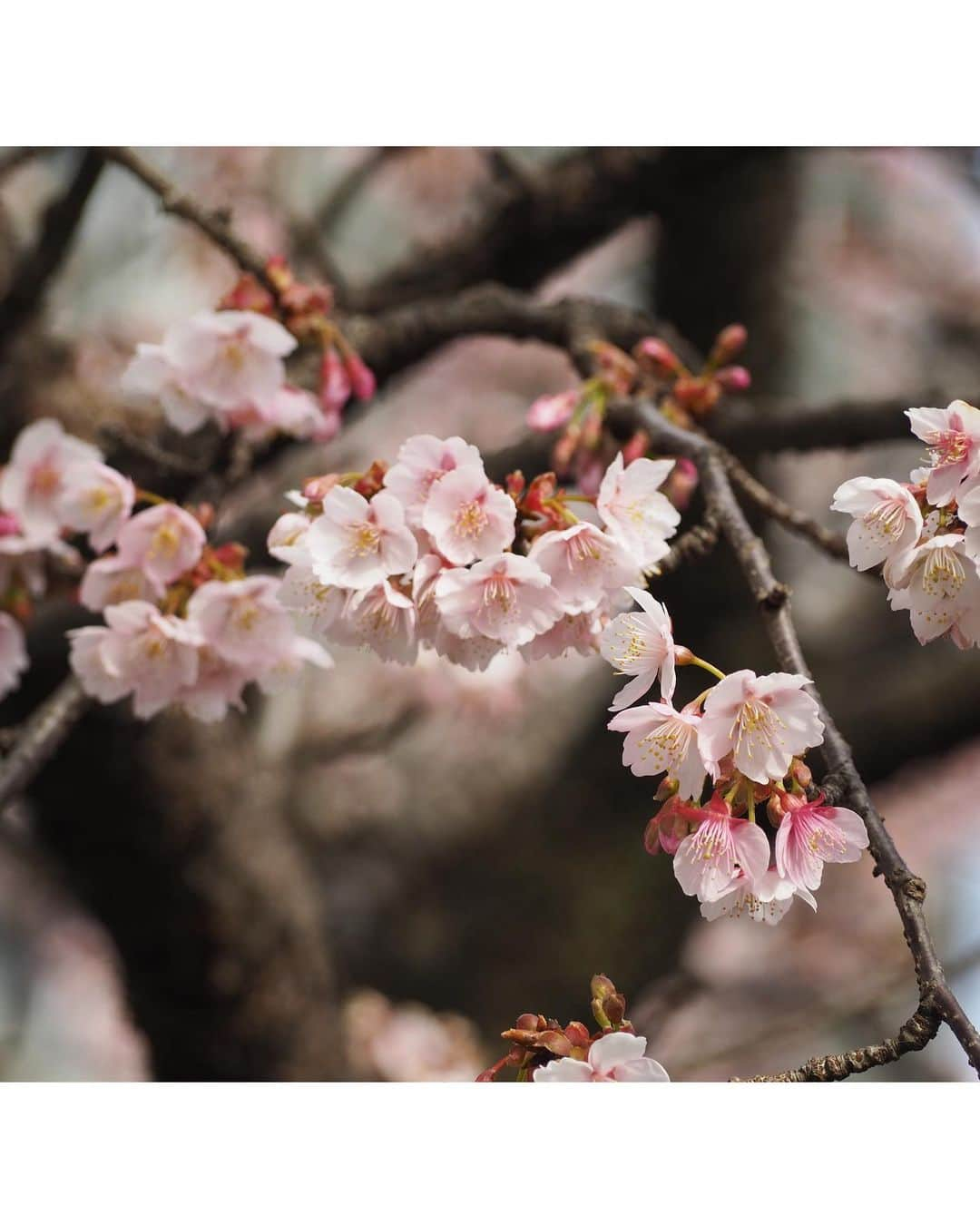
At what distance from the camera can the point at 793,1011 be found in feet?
4.41

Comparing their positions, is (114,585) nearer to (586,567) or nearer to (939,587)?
(586,567)

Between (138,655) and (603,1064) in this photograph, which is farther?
(138,655)

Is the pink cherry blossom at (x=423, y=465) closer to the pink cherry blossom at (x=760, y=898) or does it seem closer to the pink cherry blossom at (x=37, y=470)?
the pink cherry blossom at (x=760, y=898)

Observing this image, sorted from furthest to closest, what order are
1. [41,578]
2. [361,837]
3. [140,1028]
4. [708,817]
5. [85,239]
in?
[361,837] < [85,239] < [140,1028] < [41,578] < [708,817]

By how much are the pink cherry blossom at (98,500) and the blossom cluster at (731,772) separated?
0.52 m

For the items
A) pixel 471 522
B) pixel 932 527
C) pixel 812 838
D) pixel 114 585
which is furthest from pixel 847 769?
pixel 114 585

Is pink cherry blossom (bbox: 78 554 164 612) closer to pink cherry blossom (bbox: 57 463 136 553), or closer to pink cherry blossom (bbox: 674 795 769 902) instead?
pink cherry blossom (bbox: 57 463 136 553)

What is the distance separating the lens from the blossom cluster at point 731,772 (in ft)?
2.04

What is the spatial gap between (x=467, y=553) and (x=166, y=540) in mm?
354

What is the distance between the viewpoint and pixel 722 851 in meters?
0.63

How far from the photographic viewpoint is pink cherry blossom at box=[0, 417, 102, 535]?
1110mm
